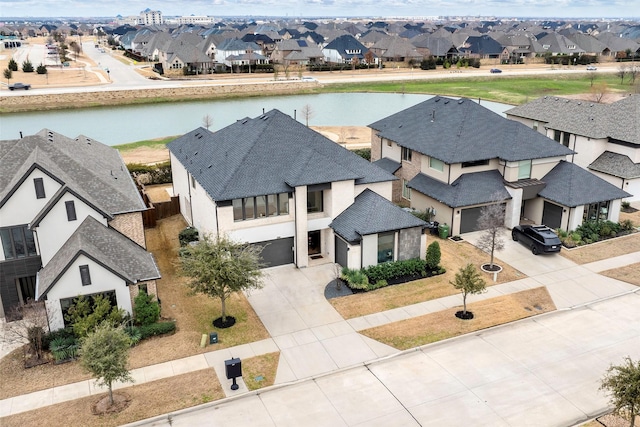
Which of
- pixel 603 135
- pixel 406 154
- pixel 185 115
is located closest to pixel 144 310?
pixel 406 154

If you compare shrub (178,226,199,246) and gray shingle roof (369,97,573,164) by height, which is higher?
gray shingle roof (369,97,573,164)

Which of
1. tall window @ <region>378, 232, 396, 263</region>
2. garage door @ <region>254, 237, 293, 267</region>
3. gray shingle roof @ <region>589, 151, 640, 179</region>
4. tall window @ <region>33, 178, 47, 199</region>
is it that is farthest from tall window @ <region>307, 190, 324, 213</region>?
gray shingle roof @ <region>589, 151, 640, 179</region>

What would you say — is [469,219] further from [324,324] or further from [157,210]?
[157,210]

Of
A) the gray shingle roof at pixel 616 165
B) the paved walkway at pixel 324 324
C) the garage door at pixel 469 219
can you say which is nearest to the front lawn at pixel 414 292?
the paved walkway at pixel 324 324

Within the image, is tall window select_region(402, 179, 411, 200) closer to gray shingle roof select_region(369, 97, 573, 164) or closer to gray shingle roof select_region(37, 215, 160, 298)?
gray shingle roof select_region(369, 97, 573, 164)

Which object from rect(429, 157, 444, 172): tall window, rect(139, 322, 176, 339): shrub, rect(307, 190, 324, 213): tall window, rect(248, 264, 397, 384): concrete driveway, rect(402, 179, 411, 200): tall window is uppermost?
rect(429, 157, 444, 172): tall window

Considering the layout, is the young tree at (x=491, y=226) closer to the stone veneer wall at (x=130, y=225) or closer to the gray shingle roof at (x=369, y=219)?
the gray shingle roof at (x=369, y=219)
